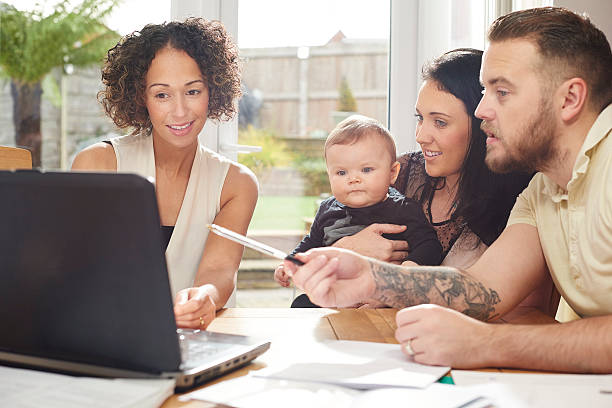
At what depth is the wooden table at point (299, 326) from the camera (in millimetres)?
1132

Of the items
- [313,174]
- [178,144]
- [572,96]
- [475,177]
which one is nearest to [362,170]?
[475,177]

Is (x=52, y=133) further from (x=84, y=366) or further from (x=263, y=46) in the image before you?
(x=84, y=366)

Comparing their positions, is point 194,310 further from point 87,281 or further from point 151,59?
point 151,59

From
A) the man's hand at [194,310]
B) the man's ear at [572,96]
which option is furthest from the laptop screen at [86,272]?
the man's ear at [572,96]

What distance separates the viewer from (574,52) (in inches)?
53.5

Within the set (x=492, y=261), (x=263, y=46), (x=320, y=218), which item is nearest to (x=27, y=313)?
(x=492, y=261)

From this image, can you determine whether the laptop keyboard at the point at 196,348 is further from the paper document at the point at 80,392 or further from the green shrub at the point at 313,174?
the green shrub at the point at 313,174

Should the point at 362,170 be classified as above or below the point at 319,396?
above

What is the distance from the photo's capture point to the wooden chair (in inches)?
69.7

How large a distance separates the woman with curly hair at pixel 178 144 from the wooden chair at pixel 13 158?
0.17m

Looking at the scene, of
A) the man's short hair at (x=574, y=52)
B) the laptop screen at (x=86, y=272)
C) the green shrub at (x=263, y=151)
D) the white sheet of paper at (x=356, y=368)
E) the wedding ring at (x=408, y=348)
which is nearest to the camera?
the laptop screen at (x=86, y=272)

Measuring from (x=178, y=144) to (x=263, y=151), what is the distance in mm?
875

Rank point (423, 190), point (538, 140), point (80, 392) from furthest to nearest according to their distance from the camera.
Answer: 1. point (423, 190)
2. point (538, 140)
3. point (80, 392)

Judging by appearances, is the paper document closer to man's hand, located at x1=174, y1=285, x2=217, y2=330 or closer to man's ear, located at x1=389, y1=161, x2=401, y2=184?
man's hand, located at x1=174, y1=285, x2=217, y2=330
